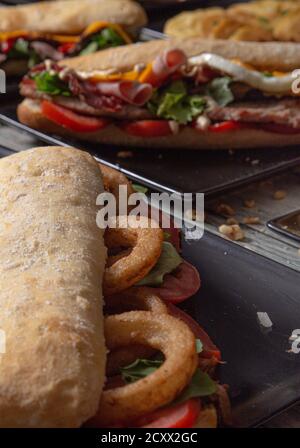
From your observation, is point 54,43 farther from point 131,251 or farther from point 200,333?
point 200,333

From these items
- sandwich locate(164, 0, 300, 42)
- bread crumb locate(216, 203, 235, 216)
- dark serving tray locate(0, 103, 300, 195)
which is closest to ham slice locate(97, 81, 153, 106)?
dark serving tray locate(0, 103, 300, 195)

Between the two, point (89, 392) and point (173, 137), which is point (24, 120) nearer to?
point (173, 137)

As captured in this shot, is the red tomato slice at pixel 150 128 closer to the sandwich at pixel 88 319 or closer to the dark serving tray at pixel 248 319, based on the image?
the dark serving tray at pixel 248 319

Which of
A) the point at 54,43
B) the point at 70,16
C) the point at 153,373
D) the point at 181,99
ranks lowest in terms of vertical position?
the point at 54,43

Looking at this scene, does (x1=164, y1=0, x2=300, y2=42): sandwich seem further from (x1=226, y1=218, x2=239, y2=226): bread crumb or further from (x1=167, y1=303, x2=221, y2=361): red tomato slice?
(x1=167, y1=303, x2=221, y2=361): red tomato slice

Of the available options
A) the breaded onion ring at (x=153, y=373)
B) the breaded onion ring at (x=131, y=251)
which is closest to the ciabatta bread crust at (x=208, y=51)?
the breaded onion ring at (x=131, y=251)

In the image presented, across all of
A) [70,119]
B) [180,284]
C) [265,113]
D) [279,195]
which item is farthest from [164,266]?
[70,119]
